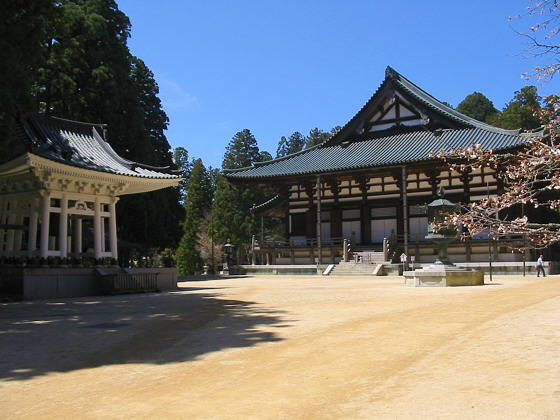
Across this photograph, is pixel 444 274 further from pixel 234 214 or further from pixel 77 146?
pixel 234 214

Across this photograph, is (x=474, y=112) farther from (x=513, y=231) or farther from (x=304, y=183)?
(x=513, y=231)

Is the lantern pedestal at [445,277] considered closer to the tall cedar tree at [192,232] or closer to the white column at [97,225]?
the white column at [97,225]

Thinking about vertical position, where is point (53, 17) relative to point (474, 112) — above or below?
below

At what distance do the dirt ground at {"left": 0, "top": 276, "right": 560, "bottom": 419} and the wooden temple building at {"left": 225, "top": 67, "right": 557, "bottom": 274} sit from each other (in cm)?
1986

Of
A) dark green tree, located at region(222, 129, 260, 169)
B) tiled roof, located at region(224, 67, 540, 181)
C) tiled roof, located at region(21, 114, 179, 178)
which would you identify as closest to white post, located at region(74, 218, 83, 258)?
tiled roof, located at region(21, 114, 179, 178)

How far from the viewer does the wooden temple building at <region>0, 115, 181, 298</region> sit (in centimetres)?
1692

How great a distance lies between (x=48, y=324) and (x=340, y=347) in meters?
6.11

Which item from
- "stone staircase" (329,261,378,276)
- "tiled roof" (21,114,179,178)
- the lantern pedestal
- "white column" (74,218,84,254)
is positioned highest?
"tiled roof" (21,114,179,178)

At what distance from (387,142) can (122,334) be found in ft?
93.3

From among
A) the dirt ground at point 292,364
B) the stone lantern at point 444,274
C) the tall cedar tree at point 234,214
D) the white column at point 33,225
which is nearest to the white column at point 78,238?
the white column at point 33,225

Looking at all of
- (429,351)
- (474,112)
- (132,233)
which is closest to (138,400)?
(429,351)

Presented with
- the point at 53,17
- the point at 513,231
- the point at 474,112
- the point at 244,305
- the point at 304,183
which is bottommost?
the point at 244,305

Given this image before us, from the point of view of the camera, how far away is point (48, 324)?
9.80 meters

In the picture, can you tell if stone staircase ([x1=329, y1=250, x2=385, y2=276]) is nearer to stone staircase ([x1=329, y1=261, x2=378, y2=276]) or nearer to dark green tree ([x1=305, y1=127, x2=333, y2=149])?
stone staircase ([x1=329, y1=261, x2=378, y2=276])
